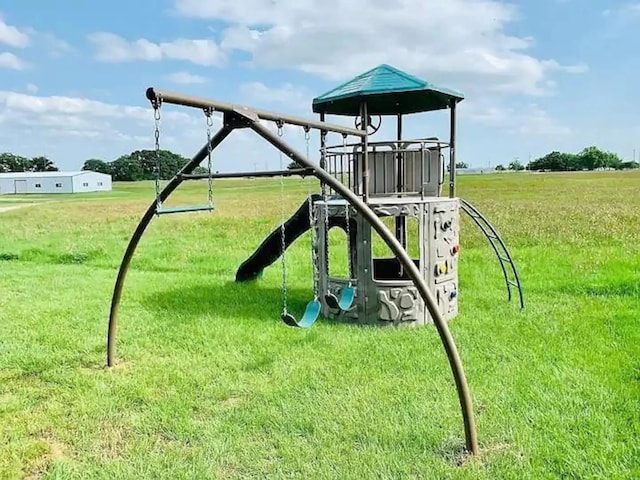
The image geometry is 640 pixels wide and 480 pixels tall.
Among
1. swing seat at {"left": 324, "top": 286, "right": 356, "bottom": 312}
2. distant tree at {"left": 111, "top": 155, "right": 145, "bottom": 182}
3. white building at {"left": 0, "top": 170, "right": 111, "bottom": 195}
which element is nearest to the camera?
swing seat at {"left": 324, "top": 286, "right": 356, "bottom": 312}

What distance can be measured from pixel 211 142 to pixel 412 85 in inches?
146

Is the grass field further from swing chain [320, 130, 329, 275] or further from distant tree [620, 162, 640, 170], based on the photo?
distant tree [620, 162, 640, 170]

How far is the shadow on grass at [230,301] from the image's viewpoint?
816 cm

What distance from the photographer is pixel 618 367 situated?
18.1 ft

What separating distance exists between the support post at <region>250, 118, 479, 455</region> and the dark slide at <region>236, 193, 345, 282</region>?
3.71m

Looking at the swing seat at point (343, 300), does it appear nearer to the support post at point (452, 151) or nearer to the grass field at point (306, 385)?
the grass field at point (306, 385)

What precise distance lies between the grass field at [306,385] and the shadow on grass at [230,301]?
0.16ft

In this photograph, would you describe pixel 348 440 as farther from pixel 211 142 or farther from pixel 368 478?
pixel 211 142

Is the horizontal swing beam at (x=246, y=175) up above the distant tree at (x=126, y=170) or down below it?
below

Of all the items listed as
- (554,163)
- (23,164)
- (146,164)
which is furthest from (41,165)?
(554,163)

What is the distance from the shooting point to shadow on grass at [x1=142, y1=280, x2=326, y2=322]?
816 cm

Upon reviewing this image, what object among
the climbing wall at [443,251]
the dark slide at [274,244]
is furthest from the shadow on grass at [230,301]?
the climbing wall at [443,251]

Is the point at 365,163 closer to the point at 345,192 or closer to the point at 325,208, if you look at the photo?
the point at 325,208

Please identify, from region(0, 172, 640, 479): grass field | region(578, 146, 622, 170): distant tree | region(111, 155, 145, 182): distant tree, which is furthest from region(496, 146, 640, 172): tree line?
region(0, 172, 640, 479): grass field
